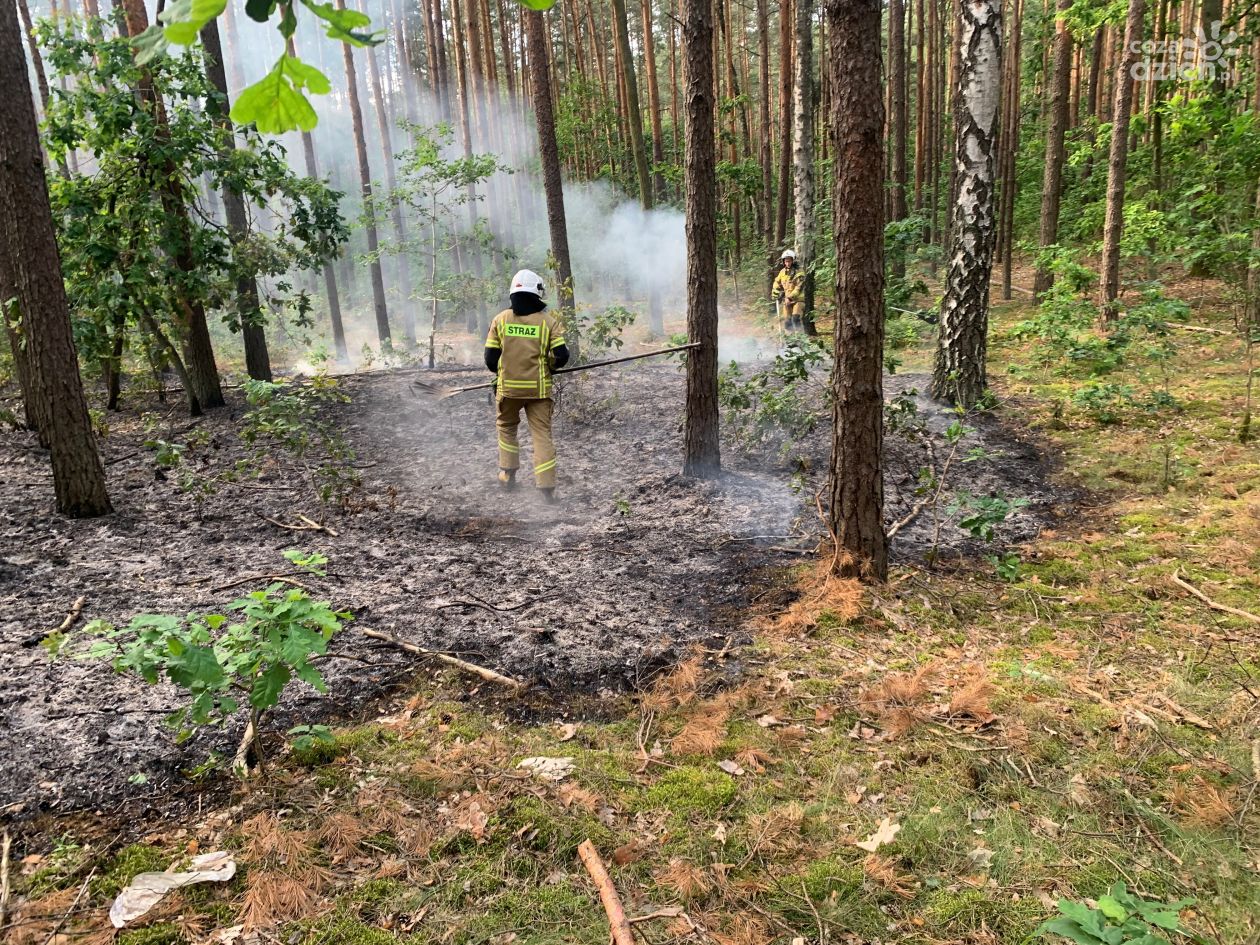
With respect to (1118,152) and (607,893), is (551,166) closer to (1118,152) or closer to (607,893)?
(1118,152)

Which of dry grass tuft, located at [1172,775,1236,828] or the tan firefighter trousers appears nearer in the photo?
dry grass tuft, located at [1172,775,1236,828]

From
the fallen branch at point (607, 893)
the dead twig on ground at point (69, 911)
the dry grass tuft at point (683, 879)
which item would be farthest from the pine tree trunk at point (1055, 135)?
the dead twig on ground at point (69, 911)

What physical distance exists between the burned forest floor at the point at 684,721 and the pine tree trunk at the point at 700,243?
79cm

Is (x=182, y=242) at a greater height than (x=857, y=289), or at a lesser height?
greater

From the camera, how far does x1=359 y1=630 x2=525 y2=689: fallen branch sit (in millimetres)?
3713

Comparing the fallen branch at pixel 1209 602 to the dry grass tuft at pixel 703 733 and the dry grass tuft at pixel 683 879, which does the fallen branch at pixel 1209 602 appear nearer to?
the dry grass tuft at pixel 703 733

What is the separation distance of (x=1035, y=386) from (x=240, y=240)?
1059 cm

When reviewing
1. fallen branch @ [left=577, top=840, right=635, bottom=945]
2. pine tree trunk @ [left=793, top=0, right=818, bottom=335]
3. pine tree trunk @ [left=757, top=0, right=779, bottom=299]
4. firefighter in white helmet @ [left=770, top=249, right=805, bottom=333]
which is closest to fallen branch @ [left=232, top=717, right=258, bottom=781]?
fallen branch @ [left=577, top=840, right=635, bottom=945]

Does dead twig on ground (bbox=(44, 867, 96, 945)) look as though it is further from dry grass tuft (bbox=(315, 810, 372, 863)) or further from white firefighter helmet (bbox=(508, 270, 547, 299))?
white firefighter helmet (bbox=(508, 270, 547, 299))

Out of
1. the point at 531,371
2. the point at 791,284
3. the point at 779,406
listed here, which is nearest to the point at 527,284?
the point at 531,371

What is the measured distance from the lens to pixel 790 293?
13.8 meters

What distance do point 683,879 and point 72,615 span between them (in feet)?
12.2

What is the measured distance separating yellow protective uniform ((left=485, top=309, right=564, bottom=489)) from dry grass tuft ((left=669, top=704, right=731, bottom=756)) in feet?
13.2

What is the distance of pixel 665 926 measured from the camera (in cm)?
222
